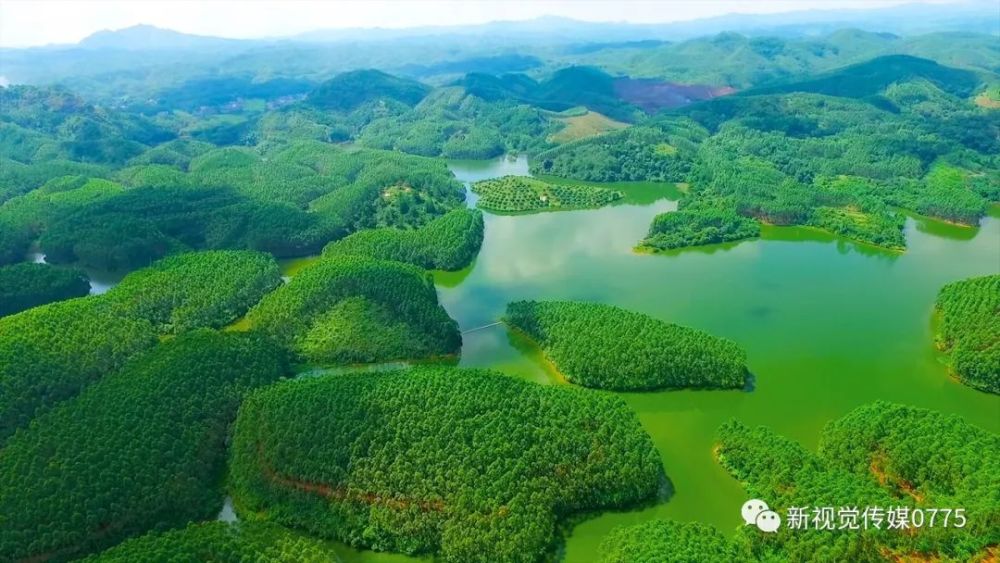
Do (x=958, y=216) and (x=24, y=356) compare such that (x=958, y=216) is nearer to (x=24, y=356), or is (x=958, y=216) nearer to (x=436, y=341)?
(x=436, y=341)

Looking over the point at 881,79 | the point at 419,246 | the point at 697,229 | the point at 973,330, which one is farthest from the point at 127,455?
the point at 881,79

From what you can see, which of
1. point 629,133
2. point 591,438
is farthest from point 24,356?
point 629,133

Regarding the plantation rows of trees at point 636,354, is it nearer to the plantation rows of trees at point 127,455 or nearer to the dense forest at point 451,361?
the dense forest at point 451,361

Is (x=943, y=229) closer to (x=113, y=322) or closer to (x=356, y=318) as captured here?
(x=356, y=318)

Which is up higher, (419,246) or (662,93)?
(662,93)

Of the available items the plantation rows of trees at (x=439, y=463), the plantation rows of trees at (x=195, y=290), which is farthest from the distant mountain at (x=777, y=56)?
the plantation rows of trees at (x=439, y=463)
